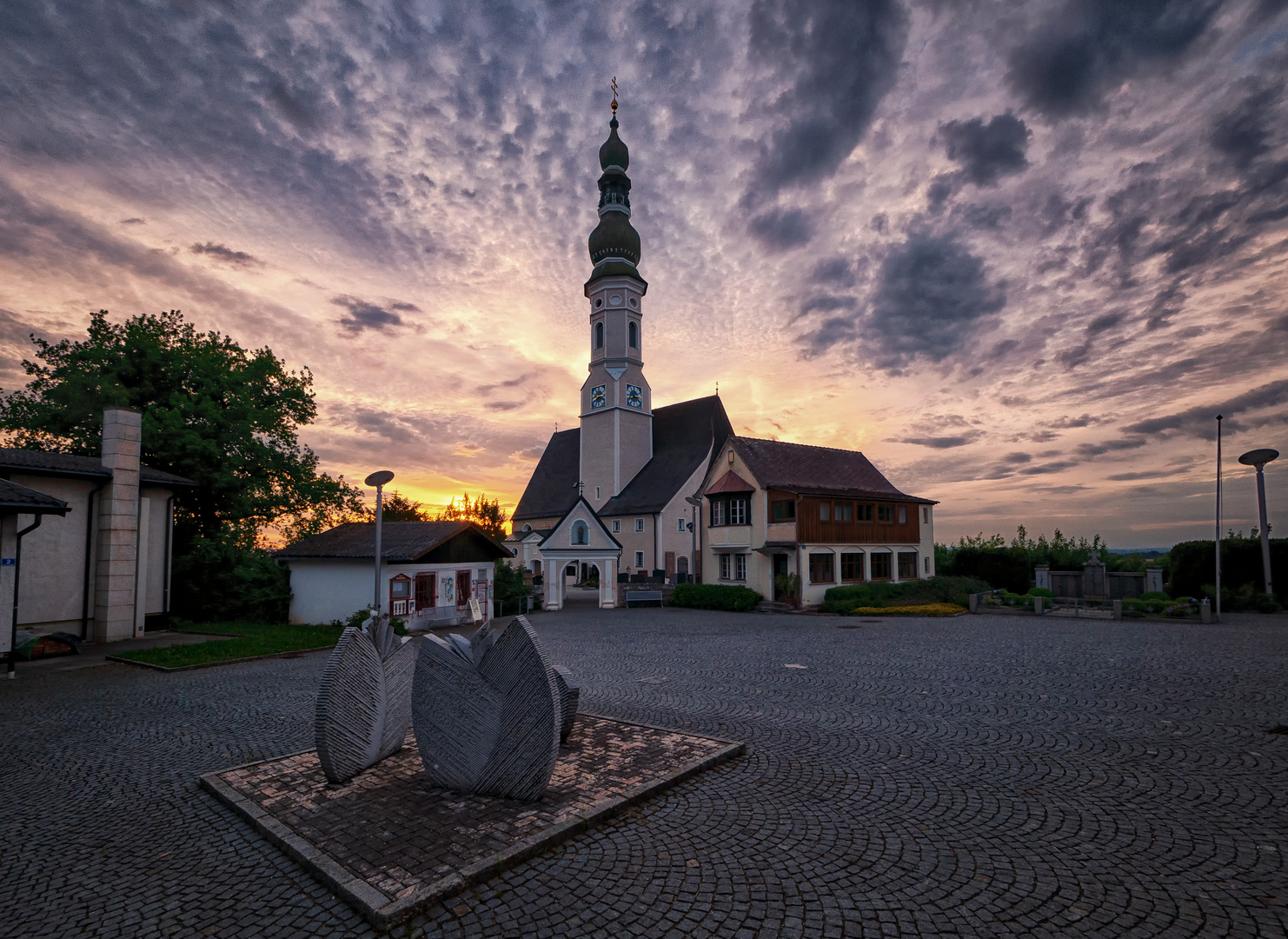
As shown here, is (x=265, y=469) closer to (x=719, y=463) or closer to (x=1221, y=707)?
(x=719, y=463)

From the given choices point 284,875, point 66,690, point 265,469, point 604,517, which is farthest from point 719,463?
point 284,875

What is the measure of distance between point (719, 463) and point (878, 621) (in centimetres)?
1285

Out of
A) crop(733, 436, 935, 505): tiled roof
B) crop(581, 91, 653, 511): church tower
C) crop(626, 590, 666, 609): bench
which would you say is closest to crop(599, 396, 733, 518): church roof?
crop(581, 91, 653, 511): church tower

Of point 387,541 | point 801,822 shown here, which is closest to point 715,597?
point 387,541

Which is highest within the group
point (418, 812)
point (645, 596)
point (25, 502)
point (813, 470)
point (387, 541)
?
point (813, 470)

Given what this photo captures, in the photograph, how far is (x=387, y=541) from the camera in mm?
22422

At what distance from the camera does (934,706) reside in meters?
10.2

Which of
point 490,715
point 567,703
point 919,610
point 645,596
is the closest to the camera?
point 490,715

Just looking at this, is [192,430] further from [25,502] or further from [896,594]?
[896,594]

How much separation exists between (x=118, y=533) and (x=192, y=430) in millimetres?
7665

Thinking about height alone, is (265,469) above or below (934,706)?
above

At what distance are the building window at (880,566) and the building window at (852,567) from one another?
4.62 ft

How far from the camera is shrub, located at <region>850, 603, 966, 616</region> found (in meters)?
24.8

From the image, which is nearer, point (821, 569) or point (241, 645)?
point (241, 645)
